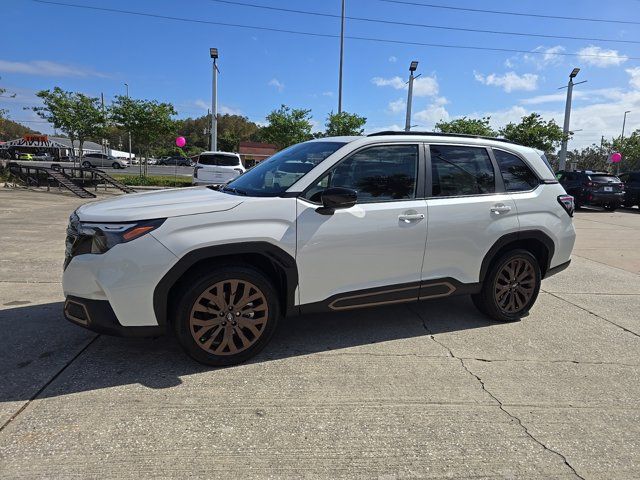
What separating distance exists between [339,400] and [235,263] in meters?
1.25

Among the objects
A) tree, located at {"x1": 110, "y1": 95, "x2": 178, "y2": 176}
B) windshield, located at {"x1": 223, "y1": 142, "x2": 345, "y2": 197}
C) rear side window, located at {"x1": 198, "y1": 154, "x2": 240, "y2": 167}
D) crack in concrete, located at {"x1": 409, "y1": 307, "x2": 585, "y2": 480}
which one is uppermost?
tree, located at {"x1": 110, "y1": 95, "x2": 178, "y2": 176}

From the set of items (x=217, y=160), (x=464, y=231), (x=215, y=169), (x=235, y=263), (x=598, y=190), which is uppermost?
(x=217, y=160)

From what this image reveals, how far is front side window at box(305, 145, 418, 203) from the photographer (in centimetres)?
382

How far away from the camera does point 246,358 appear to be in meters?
3.57

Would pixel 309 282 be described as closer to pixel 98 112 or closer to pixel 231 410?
pixel 231 410

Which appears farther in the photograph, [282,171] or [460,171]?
[460,171]

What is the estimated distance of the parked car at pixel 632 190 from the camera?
67.5ft

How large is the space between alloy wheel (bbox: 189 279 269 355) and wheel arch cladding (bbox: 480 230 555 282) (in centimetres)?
227

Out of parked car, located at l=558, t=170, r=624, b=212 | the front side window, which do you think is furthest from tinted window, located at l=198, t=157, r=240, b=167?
parked car, located at l=558, t=170, r=624, b=212

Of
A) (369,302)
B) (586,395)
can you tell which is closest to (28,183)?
(369,302)

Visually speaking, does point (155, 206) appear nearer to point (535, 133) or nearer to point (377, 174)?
point (377, 174)

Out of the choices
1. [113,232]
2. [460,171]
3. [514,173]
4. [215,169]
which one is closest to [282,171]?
[113,232]

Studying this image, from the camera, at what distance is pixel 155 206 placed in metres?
3.40

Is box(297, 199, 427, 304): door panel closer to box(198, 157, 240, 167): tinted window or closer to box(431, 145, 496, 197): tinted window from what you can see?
box(431, 145, 496, 197): tinted window
